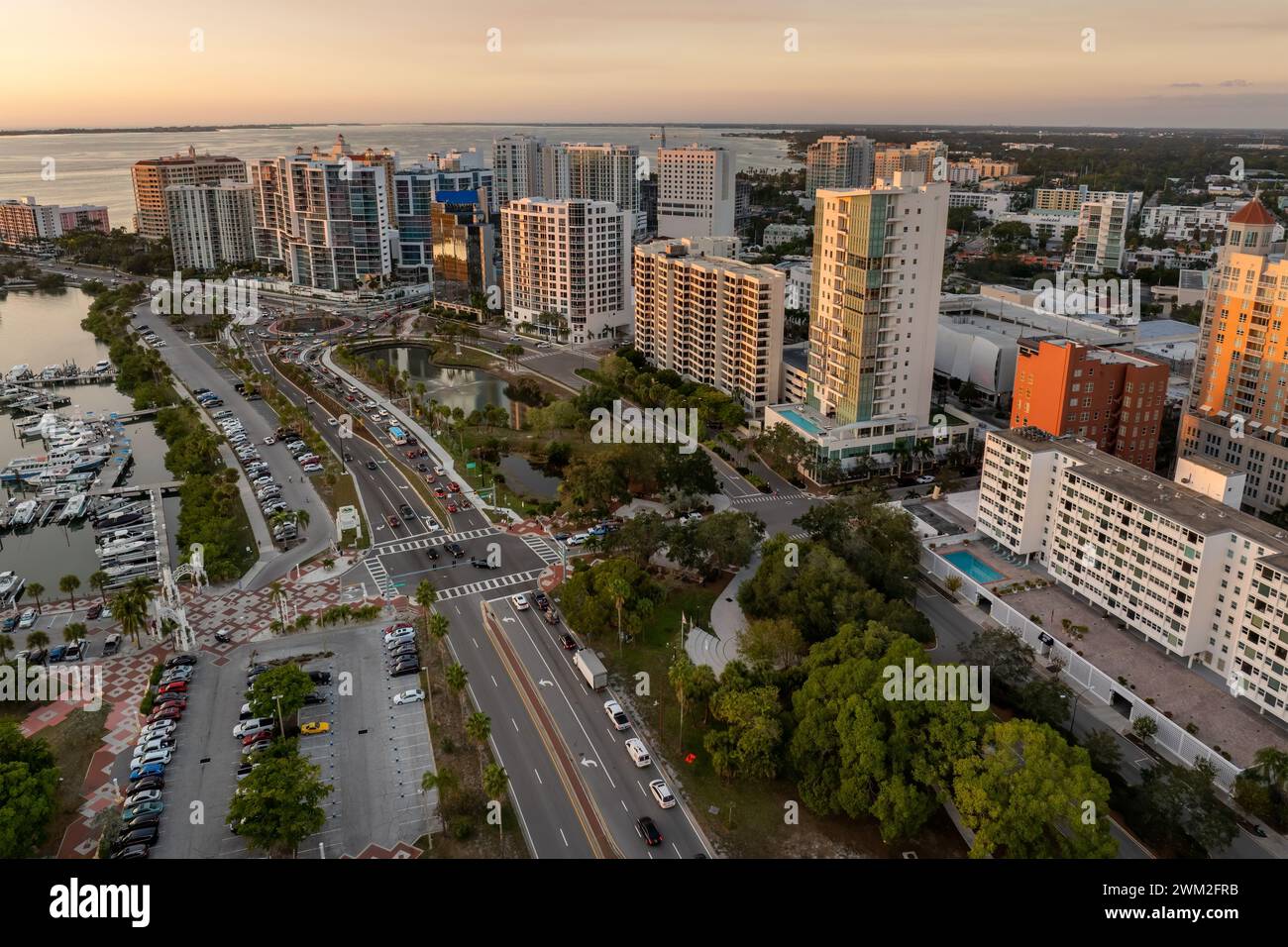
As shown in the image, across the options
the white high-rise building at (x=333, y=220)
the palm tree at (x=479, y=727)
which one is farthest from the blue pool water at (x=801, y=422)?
the white high-rise building at (x=333, y=220)

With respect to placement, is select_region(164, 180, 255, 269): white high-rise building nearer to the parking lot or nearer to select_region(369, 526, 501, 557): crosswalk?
select_region(369, 526, 501, 557): crosswalk

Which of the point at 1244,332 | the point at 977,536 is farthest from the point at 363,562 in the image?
the point at 1244,332

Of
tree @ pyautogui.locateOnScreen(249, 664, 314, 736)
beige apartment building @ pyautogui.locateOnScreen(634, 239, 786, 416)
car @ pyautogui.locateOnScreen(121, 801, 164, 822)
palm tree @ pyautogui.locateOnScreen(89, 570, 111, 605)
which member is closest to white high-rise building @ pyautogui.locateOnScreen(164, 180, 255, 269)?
beige apartment building @ pyautogui.locateOnScreen(634, 239, 786, 416)

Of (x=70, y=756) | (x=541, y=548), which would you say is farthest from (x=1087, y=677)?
(x=70, y=756)

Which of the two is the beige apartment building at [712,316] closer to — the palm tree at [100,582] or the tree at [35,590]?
the palm tree at [100,582]

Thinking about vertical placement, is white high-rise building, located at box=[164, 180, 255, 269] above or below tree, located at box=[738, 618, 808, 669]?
above

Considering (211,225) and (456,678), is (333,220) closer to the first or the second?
(211,225)
